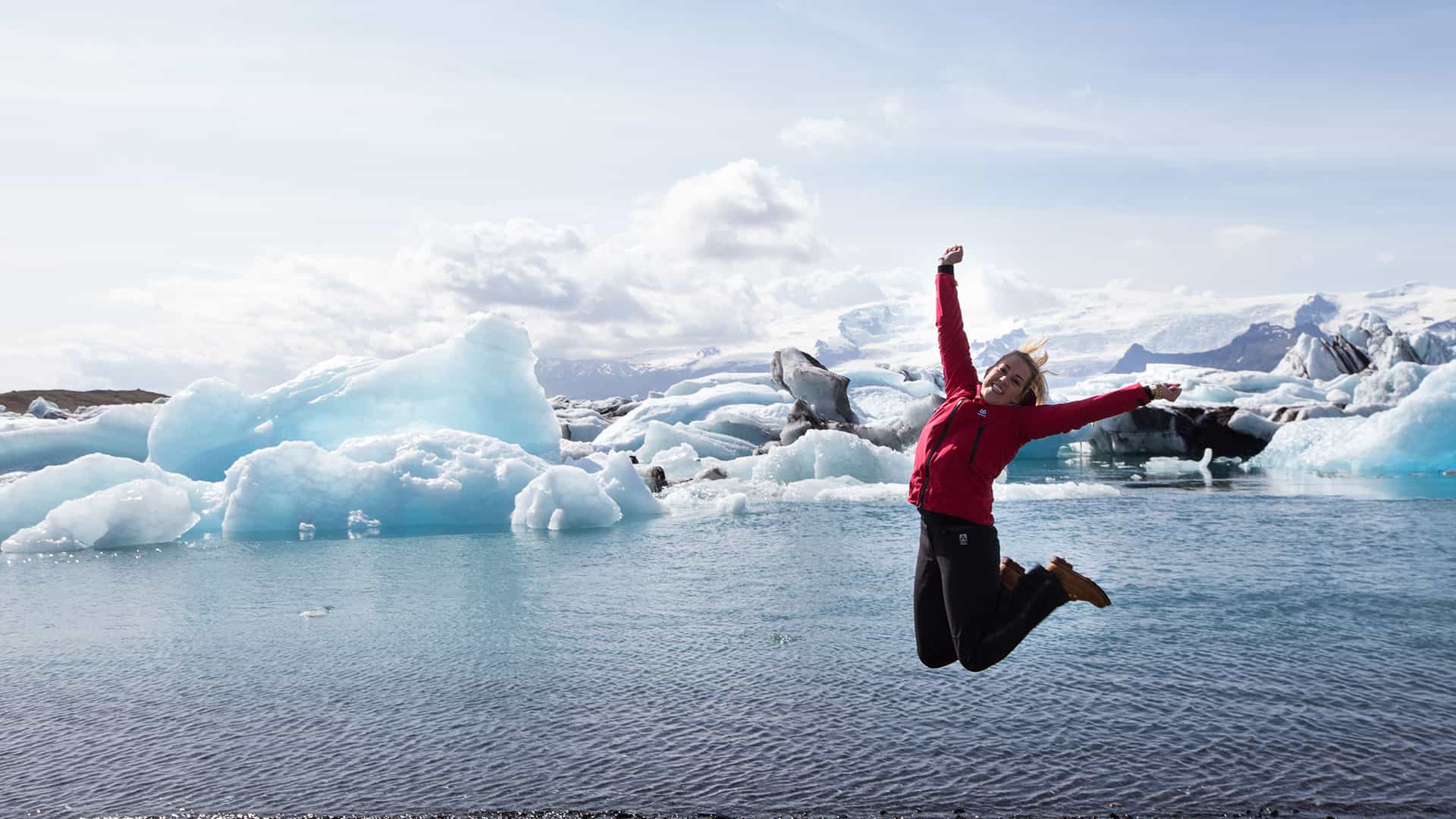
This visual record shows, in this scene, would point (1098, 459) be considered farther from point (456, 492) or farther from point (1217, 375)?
point (456, 492)

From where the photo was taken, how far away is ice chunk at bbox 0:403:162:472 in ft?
69.4

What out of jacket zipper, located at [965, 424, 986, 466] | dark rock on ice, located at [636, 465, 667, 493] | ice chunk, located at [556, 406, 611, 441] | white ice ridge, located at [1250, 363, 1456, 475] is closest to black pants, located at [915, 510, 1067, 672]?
jacket zipper, located at [965, 424, 986, 466]

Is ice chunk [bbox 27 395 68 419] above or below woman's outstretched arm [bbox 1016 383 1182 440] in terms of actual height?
above

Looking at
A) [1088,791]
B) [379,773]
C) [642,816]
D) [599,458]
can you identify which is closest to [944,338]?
[1088,791]

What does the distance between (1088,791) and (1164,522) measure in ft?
34.2

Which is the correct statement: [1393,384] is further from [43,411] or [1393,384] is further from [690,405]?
[43,411]

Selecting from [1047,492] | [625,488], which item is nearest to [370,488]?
[625,488]

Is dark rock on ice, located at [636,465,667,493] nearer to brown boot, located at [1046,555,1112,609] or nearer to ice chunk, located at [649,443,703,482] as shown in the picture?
ice chunk, located at [649,443,703,482]

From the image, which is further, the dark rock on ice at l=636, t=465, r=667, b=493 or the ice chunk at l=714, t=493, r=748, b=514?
the dark rock on ice at l=636, t=465, r=667, b=493

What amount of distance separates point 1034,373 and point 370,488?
12.1 meters

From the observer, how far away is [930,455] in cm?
415

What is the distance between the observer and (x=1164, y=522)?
13656 mm

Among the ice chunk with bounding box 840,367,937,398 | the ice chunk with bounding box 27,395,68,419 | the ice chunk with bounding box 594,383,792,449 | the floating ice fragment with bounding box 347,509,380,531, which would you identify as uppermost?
the ice chunk with bounding box 27,395,68,419

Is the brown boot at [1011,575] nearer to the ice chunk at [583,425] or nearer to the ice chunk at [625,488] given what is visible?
the ice chunk at [625,488]
